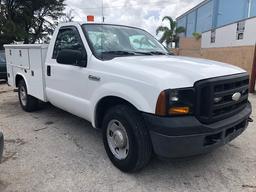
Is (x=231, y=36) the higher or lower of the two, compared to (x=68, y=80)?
higher

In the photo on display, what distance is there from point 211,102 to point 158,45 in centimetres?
220

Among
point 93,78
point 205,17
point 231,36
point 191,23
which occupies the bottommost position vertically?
point 93,78

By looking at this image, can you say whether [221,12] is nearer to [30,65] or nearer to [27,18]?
[27,18]

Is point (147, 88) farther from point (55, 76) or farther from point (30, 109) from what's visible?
point (30, 109)

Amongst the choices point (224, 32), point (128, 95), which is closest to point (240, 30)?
point (224, 32)

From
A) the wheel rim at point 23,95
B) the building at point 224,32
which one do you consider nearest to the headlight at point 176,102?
the wheel rim at point 23,95

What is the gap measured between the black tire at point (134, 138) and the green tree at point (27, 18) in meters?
25.8

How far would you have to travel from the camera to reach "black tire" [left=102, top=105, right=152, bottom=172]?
3.15 m

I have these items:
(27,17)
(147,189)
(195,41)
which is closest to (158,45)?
(147,189)

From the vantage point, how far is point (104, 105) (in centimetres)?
387

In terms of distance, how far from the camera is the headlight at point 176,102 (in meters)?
2.91

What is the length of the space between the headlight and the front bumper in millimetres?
64

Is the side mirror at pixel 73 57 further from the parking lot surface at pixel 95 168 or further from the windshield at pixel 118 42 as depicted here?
the parking lot surface at pixel 95 168

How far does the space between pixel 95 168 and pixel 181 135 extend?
1.35 metres
